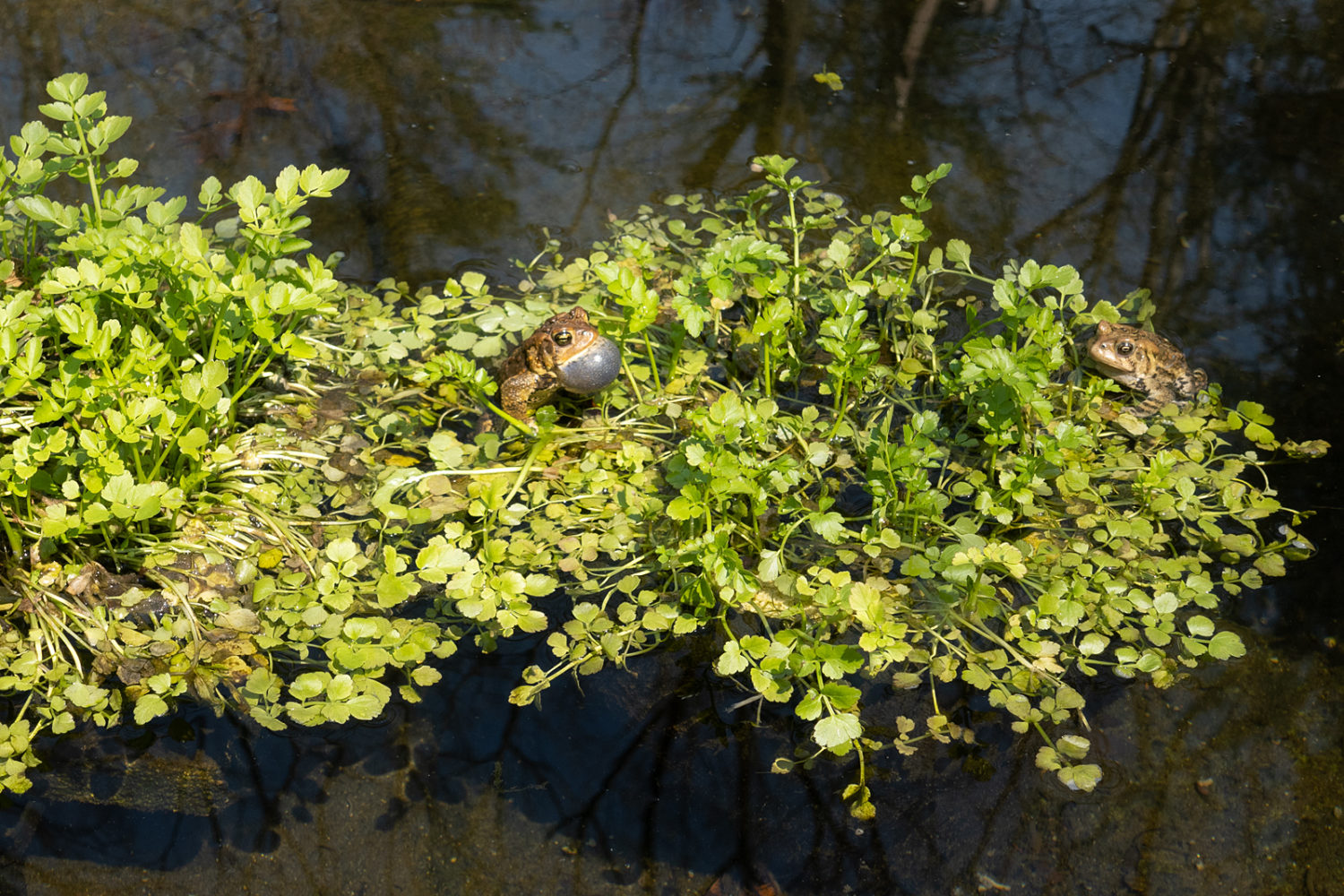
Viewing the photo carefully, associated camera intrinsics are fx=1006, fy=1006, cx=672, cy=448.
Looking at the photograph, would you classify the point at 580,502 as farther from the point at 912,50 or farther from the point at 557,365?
the point at 912,50

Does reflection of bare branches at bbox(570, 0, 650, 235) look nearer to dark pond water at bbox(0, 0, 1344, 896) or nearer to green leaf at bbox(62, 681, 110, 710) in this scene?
dark pond water at bbox(0, 0, 1344, 896)

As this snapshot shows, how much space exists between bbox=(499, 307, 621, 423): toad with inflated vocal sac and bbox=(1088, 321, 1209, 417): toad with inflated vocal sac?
1807mm

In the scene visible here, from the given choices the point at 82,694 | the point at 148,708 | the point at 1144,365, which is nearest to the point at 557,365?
the point at 148,708

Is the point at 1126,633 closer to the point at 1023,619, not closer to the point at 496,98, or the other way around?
the point at 1023,619

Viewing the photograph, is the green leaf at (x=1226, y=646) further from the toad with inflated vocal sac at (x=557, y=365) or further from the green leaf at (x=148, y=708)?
the green leaf at (x=148, y=708)

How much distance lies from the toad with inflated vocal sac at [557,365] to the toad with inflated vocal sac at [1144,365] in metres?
1.81

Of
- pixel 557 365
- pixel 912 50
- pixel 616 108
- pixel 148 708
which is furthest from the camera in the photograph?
pixel 912 50

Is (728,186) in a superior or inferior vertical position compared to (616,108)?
inferior

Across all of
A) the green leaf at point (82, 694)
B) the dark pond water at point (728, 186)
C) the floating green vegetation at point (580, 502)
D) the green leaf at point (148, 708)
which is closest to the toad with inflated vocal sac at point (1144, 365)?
the floating green vegetation at point (580, 502)

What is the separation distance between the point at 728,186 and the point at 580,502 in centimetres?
209

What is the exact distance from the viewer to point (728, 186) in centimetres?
484

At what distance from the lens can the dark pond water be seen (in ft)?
8.57

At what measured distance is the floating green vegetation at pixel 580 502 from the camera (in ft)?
9.41

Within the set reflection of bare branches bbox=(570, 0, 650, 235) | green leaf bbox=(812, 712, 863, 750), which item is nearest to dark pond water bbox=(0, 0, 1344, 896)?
reflection of bare branches bbox=(570, 0, 650, 235)
